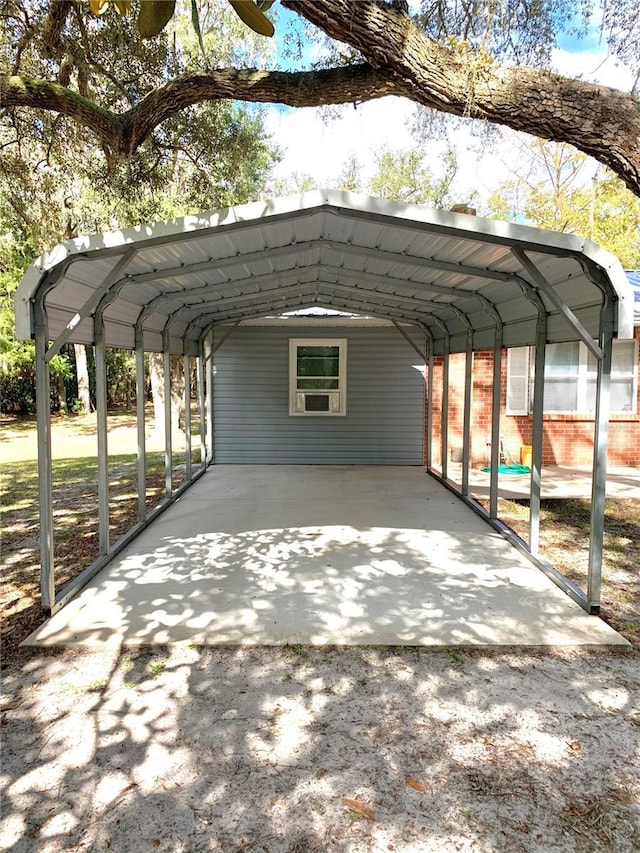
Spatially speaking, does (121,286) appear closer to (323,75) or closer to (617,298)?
(323,75)

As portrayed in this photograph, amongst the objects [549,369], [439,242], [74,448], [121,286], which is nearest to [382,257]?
[439,242]

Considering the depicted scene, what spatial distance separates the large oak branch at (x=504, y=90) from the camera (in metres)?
4.69

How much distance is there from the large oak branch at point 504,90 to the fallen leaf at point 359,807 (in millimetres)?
4989

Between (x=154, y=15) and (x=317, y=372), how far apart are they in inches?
354

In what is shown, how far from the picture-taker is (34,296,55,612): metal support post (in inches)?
147

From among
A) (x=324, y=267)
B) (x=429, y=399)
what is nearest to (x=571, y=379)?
(x=429, y=399)

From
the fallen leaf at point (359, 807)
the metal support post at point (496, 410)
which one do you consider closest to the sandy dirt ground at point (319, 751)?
the fallen leaf at point (359, 807)

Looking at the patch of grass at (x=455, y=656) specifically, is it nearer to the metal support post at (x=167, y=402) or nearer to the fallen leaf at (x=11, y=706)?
the fallen leaf at (x=11, y=706)

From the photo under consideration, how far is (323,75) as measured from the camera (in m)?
5.54

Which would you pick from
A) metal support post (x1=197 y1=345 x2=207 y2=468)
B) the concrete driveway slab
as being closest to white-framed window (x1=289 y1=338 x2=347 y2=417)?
metal support post (x1=197 y1=345 x2=207 y2=468)

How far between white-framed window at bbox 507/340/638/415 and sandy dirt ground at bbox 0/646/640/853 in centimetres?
683

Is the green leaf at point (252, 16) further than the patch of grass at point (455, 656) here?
No

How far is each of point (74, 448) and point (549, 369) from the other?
9.92 m

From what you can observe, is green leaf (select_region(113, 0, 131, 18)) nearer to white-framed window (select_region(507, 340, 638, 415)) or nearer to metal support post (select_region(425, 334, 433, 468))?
metal support post (select_region(425, 334, 433, 468))
